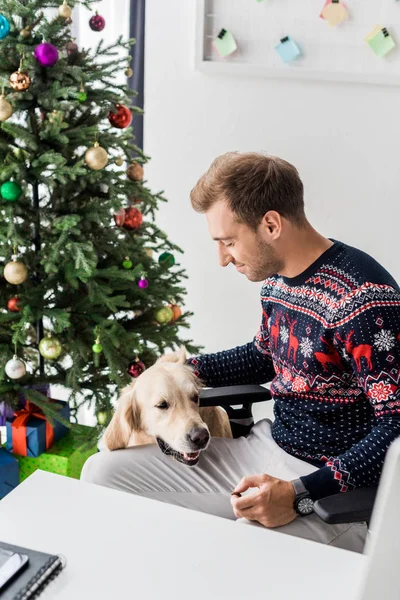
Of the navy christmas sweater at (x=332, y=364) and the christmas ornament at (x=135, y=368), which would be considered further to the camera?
the christmas ornament at (x=135, y=368)

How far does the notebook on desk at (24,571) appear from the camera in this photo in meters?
0.99

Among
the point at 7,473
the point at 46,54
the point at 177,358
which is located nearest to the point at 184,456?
the point at 177,358

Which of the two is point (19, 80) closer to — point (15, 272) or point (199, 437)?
point (15, 272)

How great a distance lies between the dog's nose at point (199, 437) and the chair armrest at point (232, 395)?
0.26ft

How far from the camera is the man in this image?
137 cm

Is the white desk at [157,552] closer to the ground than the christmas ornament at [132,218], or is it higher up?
closer to the ground

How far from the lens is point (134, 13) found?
277 cm

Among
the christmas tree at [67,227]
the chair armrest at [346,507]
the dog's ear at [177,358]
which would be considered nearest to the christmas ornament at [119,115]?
the christmas tree at [67,227]

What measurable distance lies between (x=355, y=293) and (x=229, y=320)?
64.3 inches

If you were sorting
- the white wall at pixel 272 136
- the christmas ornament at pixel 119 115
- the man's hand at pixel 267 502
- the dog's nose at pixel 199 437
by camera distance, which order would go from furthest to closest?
the white wall at pixel 272 136 → the christmas ornament at pixel 119 115 → the dog's nose at pixel 199 437 → the man's hand at pixel 267 502

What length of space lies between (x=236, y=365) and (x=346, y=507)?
2.12 feet

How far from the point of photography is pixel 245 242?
1567 millimetres

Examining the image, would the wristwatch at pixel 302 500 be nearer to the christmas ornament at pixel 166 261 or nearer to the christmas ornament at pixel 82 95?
the christmas ornament at pixel 166 261

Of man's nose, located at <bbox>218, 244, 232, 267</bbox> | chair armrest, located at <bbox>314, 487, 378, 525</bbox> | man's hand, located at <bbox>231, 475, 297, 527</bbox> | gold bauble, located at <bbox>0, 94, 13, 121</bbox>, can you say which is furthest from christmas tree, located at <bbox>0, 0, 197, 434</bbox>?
chair armrest, located at <bbox>314, 487, 378, 525</bbox>
